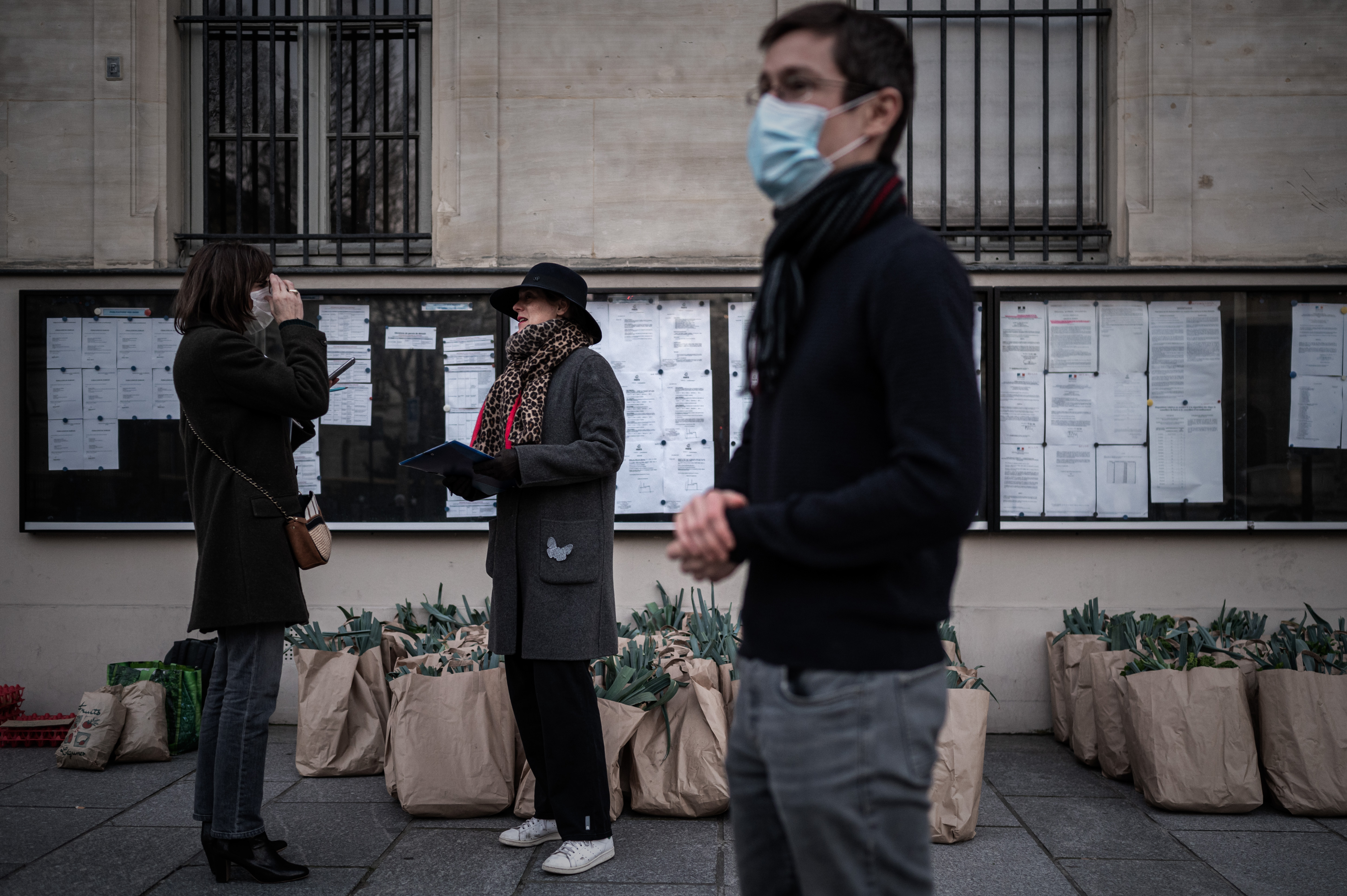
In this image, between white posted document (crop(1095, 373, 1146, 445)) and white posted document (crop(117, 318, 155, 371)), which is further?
white posted document (crop(117, 318, 155, 371))

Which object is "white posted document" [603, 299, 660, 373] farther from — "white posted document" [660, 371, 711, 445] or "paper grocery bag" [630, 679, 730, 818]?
"paper grocery bag" [630, 679, 730, 818]

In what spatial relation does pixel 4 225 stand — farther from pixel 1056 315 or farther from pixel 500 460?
pixel 1056 315

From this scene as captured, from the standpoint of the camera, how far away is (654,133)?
5188 millimetres

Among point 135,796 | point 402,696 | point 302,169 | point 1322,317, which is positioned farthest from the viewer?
Result: point 302,169

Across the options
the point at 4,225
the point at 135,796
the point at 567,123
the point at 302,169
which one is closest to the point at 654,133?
the point at 567,123

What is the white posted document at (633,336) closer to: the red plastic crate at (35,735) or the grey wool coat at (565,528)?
the grey wool coat at (565,528)

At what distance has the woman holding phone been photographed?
3.20m

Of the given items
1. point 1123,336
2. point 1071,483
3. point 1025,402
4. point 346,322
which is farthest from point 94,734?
point 1123,336

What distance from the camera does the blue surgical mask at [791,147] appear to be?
5.10 ft

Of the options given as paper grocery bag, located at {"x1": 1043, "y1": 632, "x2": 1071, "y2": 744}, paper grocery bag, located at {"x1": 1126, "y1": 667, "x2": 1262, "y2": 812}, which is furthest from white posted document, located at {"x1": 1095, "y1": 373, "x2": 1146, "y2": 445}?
paper grocery bag, located at {"x1": 1126, "y1": 667, "x2": 1262, "y2": 812}

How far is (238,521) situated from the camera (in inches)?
127

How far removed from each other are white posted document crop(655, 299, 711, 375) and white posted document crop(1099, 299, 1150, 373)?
6.58ft

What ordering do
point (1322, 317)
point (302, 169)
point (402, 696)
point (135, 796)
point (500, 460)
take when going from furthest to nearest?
point (302, 169) < point (1322, 317) < point (135, 796) < point (402, 696) < point (500, 460)

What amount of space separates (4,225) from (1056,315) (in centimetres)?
551
